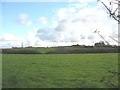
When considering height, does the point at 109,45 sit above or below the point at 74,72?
above

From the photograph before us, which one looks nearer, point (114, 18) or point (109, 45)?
point (114, 18)

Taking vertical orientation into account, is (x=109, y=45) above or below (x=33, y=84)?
above

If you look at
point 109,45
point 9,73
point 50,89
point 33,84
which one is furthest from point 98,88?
point 109,45

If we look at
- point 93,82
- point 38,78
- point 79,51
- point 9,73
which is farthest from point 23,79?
point 79,51

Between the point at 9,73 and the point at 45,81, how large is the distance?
5.18m

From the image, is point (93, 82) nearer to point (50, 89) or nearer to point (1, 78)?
point (50, 89)

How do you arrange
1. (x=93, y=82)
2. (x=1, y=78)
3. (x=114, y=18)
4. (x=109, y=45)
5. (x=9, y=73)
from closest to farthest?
(x=114, y=18) < (x=109, y=45) < (x=93, y=82) < (x=1, y=78) < (x=9, y=73)

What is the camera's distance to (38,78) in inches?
1067

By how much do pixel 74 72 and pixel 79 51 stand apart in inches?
1341

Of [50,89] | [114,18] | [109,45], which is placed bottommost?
[50,89]

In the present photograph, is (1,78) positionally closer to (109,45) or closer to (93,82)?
(93,82)

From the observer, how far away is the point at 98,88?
76.2ft

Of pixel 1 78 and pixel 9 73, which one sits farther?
pixel 9 73

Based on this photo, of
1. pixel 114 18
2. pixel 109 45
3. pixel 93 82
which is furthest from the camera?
pixel 93 82
